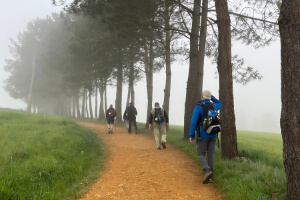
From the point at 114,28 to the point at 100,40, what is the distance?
7.78 m

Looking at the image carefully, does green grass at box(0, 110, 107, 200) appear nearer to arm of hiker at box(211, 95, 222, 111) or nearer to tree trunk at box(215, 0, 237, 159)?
arm of hiker at box(211, 95, 222, 111)

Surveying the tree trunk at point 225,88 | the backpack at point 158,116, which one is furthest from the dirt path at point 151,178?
the backpack at point 158,116

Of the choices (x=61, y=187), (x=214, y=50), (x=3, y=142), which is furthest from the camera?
(x=214, y=50)

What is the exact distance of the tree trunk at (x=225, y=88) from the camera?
21.8 ft

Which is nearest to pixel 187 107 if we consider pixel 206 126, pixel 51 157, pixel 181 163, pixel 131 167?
pixel 181 163

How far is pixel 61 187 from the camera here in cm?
493

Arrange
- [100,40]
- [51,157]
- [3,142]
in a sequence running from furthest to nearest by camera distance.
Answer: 1. [100,40]
2. [3,142]
3. [51,157]

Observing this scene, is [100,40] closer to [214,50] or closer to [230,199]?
[214,50]

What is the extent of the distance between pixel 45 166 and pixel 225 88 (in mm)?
5094

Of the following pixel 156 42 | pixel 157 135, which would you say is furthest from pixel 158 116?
pixel 156 42

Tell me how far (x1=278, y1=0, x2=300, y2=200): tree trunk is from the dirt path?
1385 mm

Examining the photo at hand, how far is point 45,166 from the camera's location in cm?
566

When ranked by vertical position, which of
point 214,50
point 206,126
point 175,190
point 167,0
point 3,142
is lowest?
point 175,190

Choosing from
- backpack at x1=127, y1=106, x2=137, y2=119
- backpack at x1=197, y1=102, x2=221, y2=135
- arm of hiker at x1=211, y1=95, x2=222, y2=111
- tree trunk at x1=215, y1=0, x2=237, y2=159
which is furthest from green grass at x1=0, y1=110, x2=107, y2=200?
backpack at x1=127, y1=106, x2=137, y2=119
